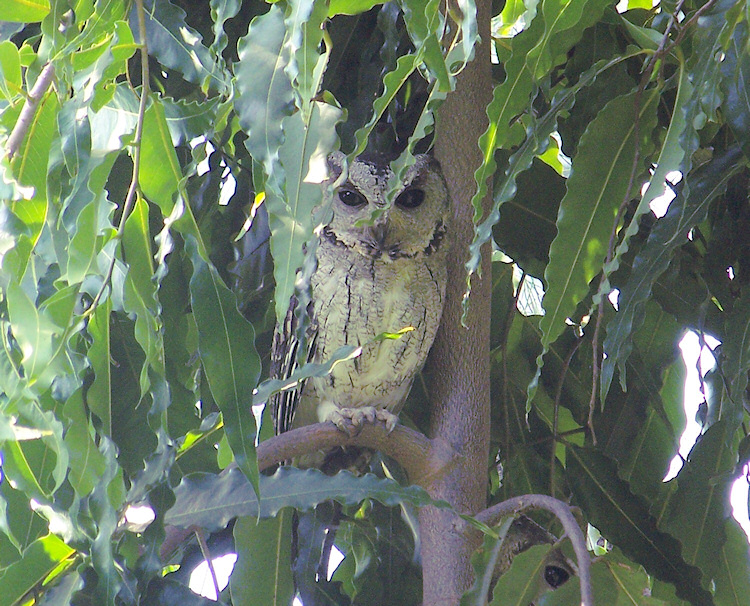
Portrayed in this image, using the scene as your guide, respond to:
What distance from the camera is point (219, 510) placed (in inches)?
38.2

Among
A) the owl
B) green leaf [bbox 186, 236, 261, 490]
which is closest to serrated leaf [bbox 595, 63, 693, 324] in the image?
green leaf [bbox 186, 236, 261, 490]

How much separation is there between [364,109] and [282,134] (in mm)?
709

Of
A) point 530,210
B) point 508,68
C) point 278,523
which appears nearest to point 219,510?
point 278,523

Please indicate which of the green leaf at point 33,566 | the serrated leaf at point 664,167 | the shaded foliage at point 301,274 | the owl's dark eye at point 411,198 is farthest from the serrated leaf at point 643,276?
the owl's dark eye at point 411,198

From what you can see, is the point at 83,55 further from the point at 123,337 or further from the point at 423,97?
the point at 423,97

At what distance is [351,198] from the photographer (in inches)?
68.1

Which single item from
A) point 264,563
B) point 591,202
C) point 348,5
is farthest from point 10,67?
point 264,563

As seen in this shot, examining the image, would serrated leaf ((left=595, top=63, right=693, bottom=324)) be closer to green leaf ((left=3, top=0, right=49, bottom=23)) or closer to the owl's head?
green leaf ((left=3, top=0, right=49, bottom=23))

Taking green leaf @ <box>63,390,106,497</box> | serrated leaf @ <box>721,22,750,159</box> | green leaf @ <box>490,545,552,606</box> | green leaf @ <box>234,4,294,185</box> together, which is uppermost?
serrated leaf @ <box>721,22,750,159</box>

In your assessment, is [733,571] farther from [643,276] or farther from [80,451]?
[80,451]

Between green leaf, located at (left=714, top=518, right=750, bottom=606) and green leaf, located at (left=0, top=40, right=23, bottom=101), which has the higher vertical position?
green leaf, located at (left=0, top=40, right=23, bottom=101)

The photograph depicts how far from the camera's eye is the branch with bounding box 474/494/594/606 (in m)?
0.81

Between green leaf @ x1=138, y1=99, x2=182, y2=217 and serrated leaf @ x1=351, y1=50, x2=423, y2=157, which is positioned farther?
green leaf @ x1=138, y1=99, x2=182, y2=217

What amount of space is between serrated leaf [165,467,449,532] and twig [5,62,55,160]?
0.41 metres
